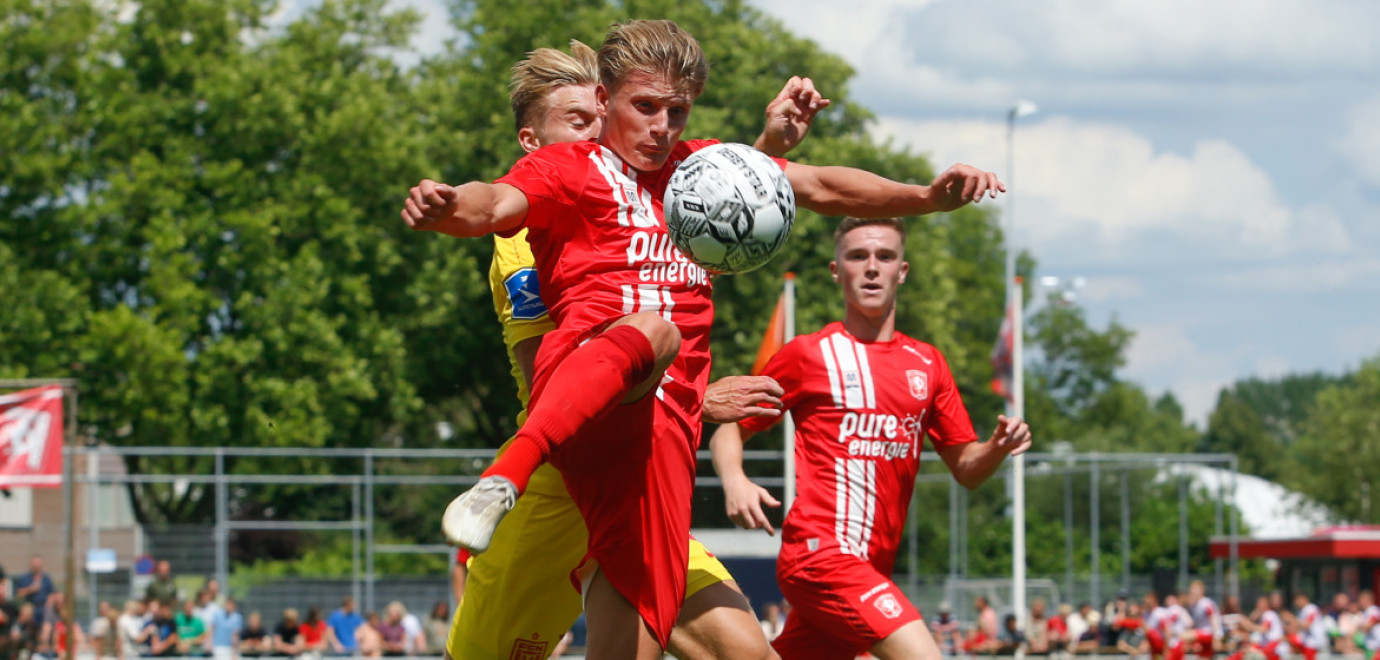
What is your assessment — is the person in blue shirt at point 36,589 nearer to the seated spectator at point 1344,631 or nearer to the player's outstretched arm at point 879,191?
the player's outstretched arm at point 879,191

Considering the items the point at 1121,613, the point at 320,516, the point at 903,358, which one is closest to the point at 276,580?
the point at 320,516

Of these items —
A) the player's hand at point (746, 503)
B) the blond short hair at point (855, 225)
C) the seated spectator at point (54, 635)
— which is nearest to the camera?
the player's hand at point (746, 503)

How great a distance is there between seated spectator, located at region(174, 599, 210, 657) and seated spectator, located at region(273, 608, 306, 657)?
1.25 meters

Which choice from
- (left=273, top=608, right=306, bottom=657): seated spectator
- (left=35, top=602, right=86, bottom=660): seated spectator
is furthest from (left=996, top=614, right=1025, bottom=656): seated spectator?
(left=35, top=602, right=86, bottom=660): seated spectator

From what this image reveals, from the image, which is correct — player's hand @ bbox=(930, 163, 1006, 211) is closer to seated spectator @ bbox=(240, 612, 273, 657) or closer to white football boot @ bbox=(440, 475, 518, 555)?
white football boot @ bbox=(440, 475, 518, 555)

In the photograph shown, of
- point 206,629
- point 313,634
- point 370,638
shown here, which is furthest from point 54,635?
point 370,638

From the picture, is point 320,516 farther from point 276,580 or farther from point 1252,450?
point 1252,450

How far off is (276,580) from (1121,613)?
14.5 m

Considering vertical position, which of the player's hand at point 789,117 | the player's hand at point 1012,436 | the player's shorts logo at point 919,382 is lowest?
the player's hand at point 1012,436

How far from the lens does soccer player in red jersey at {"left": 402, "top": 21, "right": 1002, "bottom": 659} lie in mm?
4988

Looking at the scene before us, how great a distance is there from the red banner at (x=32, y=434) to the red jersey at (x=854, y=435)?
38.8ft

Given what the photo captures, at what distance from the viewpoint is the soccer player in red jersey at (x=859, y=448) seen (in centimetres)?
691

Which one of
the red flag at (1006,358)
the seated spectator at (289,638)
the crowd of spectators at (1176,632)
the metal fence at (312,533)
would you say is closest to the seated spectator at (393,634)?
the seated spectator at (289,638)

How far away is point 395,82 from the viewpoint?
3800cm
